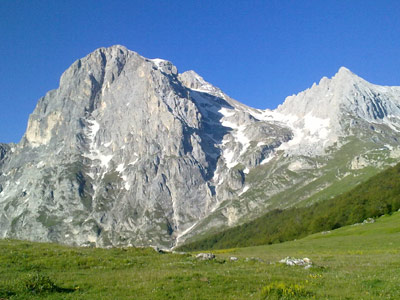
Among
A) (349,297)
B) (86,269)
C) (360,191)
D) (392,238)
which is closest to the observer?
(349,297)

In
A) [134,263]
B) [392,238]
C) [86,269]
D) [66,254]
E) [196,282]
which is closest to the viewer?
[196,282]

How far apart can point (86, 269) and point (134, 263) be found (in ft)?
13.4

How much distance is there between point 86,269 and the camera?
2834 centimetres

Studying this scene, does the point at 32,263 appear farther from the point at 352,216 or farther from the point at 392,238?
the point at 352,216

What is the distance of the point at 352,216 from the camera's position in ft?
427

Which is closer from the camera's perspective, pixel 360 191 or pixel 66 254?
pixel 66 254

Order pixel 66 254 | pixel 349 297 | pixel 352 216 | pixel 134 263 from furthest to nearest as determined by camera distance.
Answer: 1. pixel 352 216
2. pixel 66 254
3. pixel 134 263
4. pixel 349 297

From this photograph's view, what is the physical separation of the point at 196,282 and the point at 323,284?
7.56 meters

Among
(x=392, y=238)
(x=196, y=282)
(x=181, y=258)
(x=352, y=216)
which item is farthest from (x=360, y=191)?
(x=196, y=282)

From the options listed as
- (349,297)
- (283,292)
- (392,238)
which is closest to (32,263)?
(283,292)

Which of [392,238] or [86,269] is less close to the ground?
[86,269]

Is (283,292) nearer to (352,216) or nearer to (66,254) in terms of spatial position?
(66,254)

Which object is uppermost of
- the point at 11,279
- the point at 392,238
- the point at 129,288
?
the point at 11,279

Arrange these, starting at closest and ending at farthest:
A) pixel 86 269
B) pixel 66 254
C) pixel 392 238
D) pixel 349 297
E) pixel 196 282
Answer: pixel 349 297 < pixel 196 282 < pixel 86 269 < pixel 66 254 < pixel 392 238
